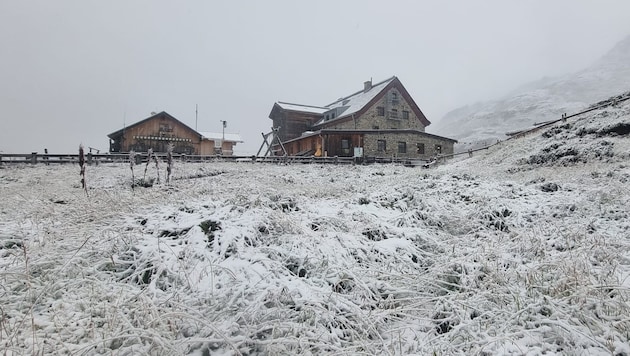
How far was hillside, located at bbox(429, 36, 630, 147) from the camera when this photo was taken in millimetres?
71869

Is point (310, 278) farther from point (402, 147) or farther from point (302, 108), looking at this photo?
point (302, 108)

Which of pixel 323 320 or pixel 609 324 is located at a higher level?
pixel 609 324

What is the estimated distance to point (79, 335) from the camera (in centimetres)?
247

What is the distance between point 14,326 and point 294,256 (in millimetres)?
2713

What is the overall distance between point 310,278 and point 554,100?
3965 inches

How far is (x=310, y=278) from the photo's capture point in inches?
146

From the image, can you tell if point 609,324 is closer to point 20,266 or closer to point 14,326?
point 14,326

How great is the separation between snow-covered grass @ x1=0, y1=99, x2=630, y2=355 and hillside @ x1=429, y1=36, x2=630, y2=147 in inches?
2751

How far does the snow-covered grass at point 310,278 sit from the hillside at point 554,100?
69.9 meters

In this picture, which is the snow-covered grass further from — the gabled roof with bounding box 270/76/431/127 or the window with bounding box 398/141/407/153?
the gabled roof with bounding box 270/76/431/127

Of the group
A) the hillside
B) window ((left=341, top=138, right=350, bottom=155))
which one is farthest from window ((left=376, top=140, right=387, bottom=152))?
the hillside

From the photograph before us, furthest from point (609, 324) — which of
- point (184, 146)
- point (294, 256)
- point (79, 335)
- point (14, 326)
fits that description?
point (184, 146)

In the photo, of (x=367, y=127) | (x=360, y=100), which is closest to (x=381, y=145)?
(x=367, y=127)

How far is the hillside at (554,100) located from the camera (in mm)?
71869
